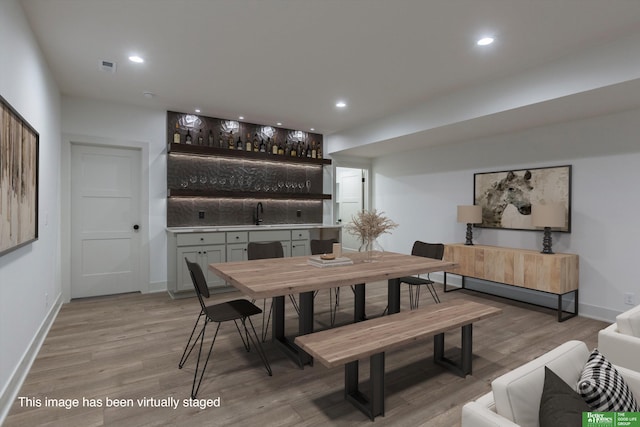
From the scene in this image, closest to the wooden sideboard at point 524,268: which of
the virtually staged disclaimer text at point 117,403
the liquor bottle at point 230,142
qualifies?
the virtually staged disclaimer text at point 117,403

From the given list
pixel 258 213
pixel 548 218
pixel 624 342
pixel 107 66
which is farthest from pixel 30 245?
pixel 548 218

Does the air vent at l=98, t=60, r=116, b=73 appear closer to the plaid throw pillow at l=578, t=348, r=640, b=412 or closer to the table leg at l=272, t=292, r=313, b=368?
the table leg at l=272, t=292, r=313, b=368

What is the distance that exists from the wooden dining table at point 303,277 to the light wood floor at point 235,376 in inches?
10.8

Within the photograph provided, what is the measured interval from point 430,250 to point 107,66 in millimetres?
4105

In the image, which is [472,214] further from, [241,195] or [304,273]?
[241,195]

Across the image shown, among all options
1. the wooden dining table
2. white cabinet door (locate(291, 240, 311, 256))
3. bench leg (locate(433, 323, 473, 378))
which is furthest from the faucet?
bench leg (locate(433, 323, 473, 378))

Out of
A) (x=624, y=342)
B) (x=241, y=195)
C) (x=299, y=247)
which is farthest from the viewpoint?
(x=299, y=247)

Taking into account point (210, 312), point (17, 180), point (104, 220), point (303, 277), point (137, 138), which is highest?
point (137, 138)

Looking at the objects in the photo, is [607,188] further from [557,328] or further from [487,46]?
[487,46]

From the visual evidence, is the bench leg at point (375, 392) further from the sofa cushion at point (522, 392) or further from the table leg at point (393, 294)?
the table leg at point (393, 294)

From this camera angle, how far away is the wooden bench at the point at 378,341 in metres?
1.92

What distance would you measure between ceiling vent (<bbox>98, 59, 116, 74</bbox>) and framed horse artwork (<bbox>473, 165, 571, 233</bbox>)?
197 inches

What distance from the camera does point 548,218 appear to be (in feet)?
13.0

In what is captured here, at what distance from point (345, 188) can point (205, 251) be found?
4.06m
